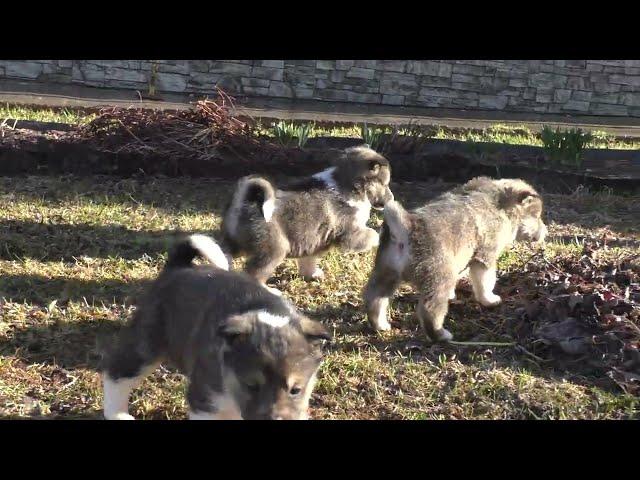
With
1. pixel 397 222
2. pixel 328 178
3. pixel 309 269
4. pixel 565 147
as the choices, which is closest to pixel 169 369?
pixel 397 222

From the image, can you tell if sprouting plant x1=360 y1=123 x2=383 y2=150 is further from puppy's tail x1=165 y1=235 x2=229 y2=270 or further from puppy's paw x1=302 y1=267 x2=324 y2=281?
puppy's tail x1=165 y1=235 x2=229 y2=270

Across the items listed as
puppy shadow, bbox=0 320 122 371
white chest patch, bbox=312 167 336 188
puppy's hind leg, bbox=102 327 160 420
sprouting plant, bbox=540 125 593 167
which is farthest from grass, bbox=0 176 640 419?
sprouting plant, bbox=540 125 593 167

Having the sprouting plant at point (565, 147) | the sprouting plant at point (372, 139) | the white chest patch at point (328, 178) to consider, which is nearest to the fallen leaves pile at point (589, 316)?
the white chest patch at point (328, 178)

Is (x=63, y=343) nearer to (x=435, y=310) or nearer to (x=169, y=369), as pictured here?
(x=169, y=369)

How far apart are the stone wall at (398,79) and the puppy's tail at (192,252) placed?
9850mm

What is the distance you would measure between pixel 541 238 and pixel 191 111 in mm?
4913

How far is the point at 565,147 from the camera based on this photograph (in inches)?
386

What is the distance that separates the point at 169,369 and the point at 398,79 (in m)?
10.6

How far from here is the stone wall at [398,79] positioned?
14172mm

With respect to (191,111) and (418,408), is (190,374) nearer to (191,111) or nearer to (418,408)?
(418,408)

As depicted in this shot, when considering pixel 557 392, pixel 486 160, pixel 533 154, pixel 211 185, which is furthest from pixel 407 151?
pixel 557 392

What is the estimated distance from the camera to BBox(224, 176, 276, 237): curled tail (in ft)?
19.8

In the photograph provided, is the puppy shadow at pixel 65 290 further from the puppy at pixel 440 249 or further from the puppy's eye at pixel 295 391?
the puppy's eye at pixel 295 391

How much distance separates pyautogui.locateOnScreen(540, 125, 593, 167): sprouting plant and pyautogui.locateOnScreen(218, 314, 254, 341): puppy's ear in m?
6.92
